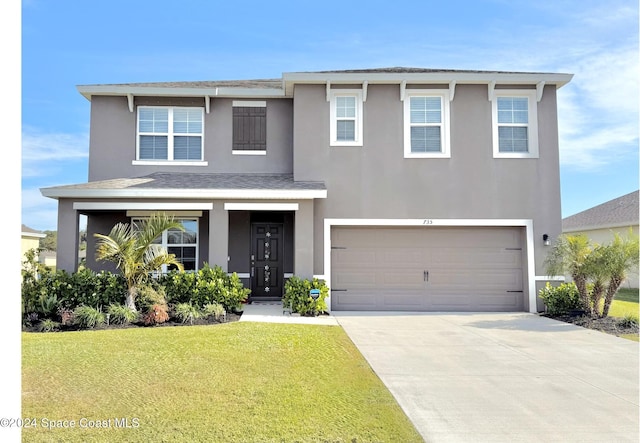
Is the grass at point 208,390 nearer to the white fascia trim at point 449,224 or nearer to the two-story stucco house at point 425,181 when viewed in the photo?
the white fascia trim at point 449,224

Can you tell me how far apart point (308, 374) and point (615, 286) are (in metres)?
8.47

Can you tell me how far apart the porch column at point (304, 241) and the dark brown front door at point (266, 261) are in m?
2.11

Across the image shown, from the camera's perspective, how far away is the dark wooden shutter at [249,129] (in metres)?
13.7

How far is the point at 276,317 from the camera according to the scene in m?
10.7

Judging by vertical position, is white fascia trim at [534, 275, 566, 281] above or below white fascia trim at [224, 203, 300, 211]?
below

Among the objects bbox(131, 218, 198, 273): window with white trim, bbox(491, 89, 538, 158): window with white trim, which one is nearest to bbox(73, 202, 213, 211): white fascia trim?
bbox(131, 218, 198, 273): window with white trim

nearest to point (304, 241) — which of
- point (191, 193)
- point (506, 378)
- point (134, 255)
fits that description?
point (191, 193)

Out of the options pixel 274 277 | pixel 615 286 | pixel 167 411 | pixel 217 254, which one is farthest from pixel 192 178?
pixel 615 286

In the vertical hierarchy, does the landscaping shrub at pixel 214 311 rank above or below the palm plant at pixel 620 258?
below

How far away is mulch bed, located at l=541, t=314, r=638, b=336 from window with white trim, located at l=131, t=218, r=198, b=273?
9708 millimetres

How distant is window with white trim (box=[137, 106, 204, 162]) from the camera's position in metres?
13.4

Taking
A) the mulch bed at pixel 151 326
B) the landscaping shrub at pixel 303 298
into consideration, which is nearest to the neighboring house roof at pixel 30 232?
the mulch bed at pixel 151 326

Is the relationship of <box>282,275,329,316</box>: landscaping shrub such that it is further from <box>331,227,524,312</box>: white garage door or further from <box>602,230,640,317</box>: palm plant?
<box>602,230,640,317</box>: palm plant

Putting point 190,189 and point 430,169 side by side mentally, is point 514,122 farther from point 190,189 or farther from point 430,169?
point 190,189
